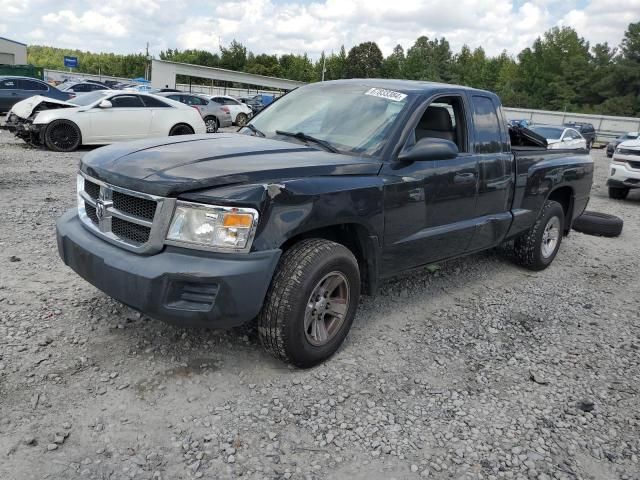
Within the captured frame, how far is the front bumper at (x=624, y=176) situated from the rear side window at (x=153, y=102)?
10424 mm

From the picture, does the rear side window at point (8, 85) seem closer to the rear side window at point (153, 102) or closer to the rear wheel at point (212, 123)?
the rear wheel at point (212, 123)

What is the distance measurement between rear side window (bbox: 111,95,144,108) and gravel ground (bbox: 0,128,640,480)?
345 inches

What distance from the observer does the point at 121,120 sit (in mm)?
12695

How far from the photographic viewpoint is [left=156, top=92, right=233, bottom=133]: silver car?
1970cm

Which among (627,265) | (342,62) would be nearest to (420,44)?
(342,62)

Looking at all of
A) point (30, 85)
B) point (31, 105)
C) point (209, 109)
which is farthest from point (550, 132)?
point (30, 85)

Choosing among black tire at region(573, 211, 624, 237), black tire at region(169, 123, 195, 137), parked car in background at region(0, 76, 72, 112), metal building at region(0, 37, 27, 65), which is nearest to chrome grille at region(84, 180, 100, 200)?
black tire at region(573, 211, 624, 237)

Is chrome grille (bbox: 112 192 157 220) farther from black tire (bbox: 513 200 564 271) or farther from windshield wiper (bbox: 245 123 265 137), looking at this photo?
black tire (bbox: 513 200 564 271)

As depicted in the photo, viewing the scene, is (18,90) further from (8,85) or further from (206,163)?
(206,163)

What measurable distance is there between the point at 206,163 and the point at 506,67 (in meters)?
92.5

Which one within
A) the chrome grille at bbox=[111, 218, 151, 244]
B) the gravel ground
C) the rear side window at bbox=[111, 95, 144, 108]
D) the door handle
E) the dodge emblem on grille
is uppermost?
the rear side window at bbox=[111, 95, 144, 108]

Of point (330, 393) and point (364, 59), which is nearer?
point (330, 393)

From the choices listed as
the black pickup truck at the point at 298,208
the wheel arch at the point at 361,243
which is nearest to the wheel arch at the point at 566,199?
the black pickup truck at the point at 298,208

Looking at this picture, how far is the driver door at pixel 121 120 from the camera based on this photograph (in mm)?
12453
